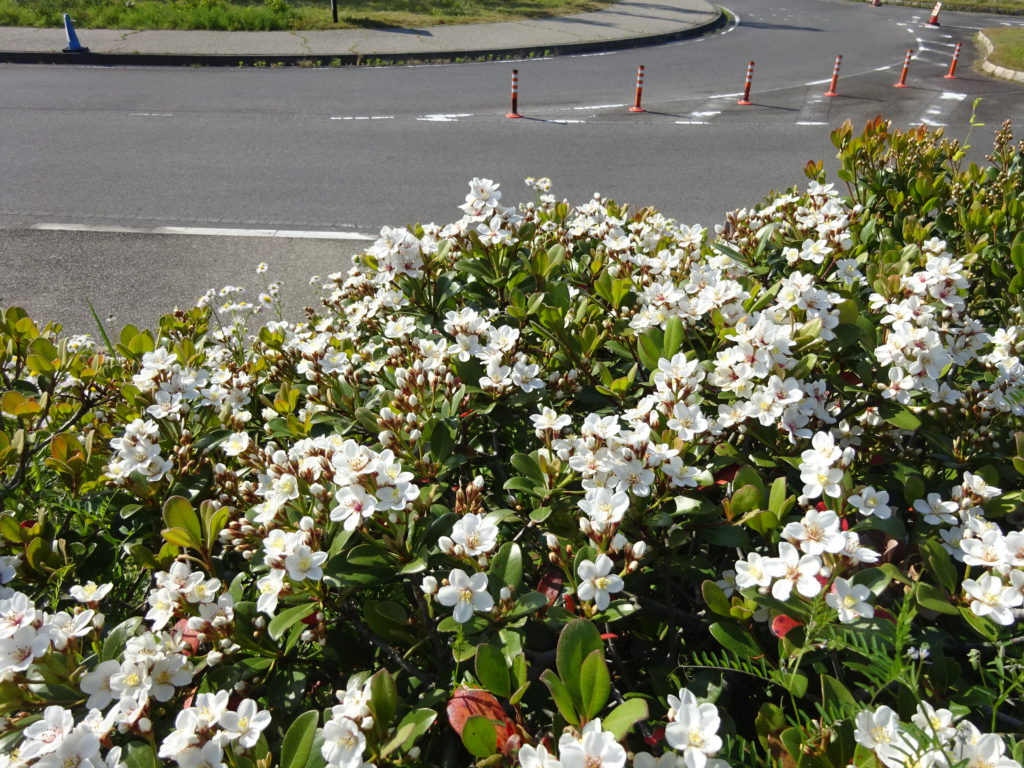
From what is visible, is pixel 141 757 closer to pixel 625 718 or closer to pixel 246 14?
pixel 625 718

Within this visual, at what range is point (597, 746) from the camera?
1.07 metres

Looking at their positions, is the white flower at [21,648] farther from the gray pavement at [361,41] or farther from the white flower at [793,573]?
the gray pavement at [361,41]

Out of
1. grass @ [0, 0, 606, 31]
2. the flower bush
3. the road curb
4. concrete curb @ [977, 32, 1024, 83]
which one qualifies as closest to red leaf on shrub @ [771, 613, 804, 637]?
the flower bush

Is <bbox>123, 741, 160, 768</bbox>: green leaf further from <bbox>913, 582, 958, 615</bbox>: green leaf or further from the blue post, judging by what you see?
the blue post

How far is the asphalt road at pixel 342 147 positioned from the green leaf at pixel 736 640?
15.5ft

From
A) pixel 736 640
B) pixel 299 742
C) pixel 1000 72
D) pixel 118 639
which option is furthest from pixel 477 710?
pixel 1000 72

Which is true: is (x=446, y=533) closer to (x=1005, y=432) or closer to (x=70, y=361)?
(x=70, y=361)

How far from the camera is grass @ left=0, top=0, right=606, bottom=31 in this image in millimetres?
17266

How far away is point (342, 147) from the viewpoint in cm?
983

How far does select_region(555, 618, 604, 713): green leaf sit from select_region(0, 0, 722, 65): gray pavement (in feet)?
53.3

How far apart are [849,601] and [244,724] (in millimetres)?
1113

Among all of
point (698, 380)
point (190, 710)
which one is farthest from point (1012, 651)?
point (190, 710)

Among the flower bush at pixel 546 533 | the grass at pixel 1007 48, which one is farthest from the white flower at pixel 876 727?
the grass at pixel 1007 48

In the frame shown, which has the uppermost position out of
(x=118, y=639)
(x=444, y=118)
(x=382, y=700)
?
(x=382, y=700)
